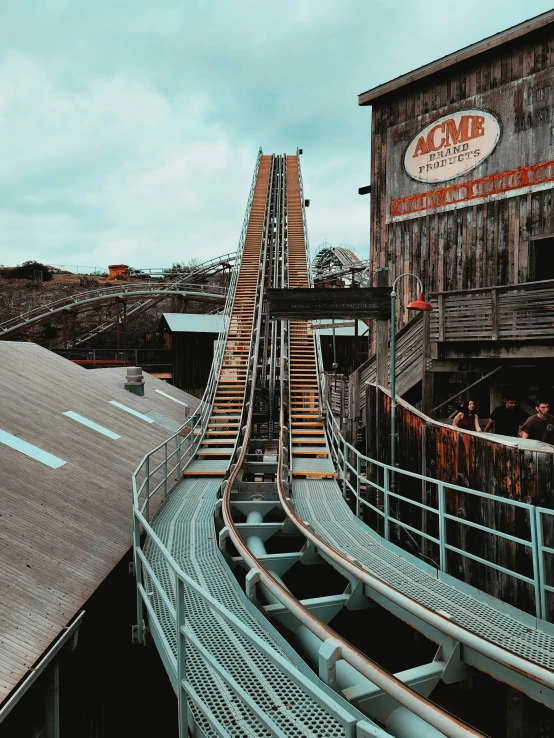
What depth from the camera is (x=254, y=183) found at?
36.4 meters

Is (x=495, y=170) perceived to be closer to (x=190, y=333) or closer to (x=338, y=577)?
(x=338, y=577)

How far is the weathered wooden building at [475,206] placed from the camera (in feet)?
37.6

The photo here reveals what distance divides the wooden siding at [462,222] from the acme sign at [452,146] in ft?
1.68

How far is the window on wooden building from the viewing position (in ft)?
40.3

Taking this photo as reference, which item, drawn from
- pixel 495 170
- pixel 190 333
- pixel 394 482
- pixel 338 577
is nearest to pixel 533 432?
pixel 394 482

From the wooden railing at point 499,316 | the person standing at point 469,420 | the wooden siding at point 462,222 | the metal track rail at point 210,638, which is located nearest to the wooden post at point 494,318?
the wooden railing at point 499,316

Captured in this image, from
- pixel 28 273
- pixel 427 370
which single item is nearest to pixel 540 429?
pixel 427 370

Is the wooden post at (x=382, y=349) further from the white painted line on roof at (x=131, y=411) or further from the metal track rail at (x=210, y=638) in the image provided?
the white painted line on roof at (x=131, y=411)

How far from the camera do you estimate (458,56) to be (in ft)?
44.1

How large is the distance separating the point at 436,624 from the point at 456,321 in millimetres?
8923

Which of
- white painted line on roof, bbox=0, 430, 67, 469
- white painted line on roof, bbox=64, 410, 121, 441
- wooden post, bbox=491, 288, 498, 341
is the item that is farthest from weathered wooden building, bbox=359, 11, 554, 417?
white painted line on roof, bbox=0, 430, 67, 469

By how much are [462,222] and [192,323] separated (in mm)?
19851

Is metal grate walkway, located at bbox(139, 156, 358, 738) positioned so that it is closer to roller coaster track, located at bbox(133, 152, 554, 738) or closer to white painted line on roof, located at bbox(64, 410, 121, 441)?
roller coaster track, located at bbox(133, 152, 554, 738)

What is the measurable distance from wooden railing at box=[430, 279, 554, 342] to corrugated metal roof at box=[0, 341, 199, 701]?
7304mm
